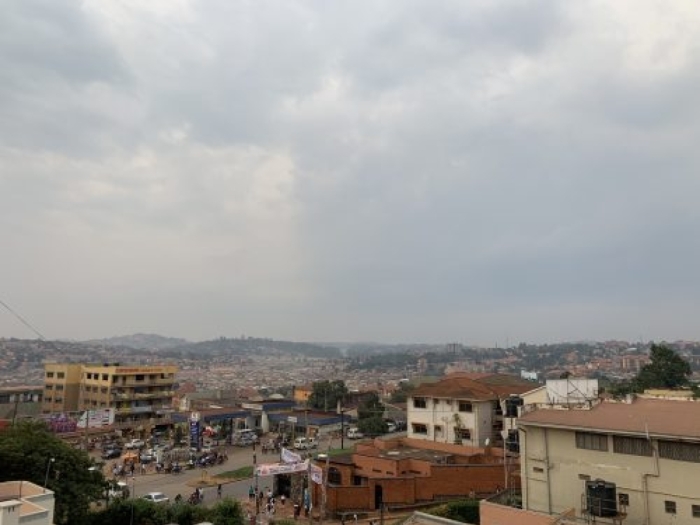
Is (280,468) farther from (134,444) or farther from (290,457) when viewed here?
(134,444)

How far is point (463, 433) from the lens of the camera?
139 ft

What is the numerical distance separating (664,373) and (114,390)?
6568 cm

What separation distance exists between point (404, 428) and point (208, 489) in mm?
35743

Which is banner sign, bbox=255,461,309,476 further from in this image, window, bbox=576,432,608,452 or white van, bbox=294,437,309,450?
white van, bbox=294,437,309,450

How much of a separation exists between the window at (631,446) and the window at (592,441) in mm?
413

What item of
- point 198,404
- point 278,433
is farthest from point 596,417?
point 198,404

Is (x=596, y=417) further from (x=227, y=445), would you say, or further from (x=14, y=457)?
(x=227, y=445)

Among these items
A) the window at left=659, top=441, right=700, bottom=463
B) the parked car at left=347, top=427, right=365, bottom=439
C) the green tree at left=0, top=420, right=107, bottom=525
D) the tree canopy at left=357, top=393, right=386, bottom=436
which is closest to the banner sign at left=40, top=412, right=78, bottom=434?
the parked car at left=347, top=427, right=365, bottom=439

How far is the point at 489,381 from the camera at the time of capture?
49.2 m

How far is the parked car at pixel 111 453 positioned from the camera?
51.5 meters

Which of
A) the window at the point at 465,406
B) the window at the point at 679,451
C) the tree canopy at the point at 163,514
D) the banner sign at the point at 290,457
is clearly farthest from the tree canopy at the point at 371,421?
the window at the point at 679,451

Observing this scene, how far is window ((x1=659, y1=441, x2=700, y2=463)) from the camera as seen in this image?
21.1m

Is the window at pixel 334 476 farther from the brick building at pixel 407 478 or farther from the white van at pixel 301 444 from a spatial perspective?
the white van at pixel 301 444

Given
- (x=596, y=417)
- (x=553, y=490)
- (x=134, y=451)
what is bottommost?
(x=134, y=451)
